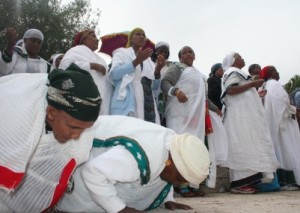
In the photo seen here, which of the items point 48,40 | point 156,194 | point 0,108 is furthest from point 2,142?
point 48,40

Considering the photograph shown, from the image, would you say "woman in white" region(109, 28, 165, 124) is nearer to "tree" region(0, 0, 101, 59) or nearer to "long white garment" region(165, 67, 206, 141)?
"long white garment" region(165, 67, 206, 141)

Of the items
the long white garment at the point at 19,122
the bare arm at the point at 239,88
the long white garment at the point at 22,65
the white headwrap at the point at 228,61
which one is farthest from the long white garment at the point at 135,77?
the long white garment at the point at 19,122

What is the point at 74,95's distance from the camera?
6.50ft

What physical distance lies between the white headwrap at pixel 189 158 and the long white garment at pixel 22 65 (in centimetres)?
264

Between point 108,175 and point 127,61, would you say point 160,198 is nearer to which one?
point 108,175

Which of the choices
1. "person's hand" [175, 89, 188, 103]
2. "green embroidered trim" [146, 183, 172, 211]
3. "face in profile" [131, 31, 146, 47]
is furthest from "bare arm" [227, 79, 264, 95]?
"green embroidered trim" [146, 183, 172, 211]

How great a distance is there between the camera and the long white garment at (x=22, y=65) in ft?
14.5

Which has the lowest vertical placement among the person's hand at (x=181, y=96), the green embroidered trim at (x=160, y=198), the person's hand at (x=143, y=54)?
the green embroidered trim at (x=160, y=198)

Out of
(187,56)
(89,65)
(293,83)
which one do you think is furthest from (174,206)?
(293,83)

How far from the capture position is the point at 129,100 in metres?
4.25

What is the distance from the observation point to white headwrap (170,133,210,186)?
2.45m

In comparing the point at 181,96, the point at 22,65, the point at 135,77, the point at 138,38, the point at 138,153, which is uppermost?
the point at 138,38

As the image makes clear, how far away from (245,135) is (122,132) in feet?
10.2

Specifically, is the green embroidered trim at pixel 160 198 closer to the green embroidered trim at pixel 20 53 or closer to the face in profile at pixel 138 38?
the face in profile at pixel 138 38
